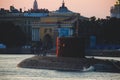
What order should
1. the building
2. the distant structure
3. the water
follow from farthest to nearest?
1. the distant structure
2. the building
3. the water

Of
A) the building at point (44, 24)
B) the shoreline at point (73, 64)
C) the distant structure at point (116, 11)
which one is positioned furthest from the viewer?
the distant structure at point (116, 11)

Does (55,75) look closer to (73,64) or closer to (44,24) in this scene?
(73,64)

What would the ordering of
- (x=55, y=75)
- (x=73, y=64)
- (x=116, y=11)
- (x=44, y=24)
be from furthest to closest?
(x=116, y=11), (x=44, y=24), (x=73, y=64), (x=55, y=75)

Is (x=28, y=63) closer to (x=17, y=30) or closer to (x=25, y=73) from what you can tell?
(x=25, y=73)

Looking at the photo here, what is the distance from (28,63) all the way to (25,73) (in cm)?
823

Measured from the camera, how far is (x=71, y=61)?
51656mm

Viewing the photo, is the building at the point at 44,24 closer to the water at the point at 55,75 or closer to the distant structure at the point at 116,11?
the distant structure at the point at 116,11

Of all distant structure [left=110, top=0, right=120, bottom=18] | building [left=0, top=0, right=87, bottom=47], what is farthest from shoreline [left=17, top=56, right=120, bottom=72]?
distant structure [left=110, top=0, right=120, bottom=18]

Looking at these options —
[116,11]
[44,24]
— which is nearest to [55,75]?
[44,24]

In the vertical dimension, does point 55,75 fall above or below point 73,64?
below

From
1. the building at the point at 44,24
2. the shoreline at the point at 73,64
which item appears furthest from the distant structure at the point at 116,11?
the shoreline at the point at 73,64

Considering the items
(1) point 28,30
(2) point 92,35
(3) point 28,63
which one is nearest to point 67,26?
(2) point 92,35

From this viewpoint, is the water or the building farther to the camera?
the building

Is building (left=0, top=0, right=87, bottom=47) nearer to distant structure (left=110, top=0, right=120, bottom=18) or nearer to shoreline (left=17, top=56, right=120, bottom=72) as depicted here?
distant structure (left=110, top=0, right=120, bottom=18)
